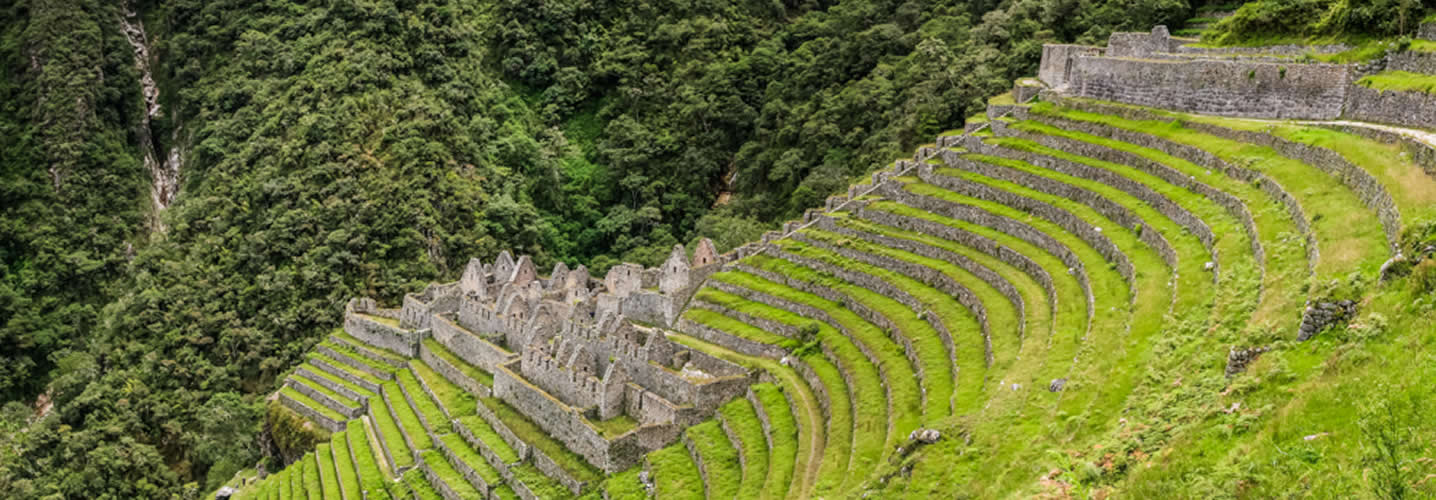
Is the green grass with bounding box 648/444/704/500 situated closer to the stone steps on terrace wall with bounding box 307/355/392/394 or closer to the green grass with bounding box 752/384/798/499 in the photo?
the green grass with bounding box 752/384/798/499

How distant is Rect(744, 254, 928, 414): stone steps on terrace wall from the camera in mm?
22703

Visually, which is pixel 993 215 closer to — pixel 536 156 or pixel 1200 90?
pixel 1200 90

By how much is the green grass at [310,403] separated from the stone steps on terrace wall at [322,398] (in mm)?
116

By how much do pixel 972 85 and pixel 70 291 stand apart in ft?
206

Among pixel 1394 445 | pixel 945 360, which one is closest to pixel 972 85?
pixel 945 360

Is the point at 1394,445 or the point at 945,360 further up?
the point at 1394,445

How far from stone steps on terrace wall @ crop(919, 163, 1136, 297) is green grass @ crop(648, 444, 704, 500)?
997 cm

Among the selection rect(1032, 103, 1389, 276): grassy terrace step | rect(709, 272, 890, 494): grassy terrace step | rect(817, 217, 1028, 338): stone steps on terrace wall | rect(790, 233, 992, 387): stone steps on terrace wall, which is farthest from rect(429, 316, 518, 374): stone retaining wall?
rect(1032, 103, 1389, 276): grassy terrace step

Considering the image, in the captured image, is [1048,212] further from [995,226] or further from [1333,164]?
[1333,164]

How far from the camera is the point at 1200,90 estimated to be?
28453mm

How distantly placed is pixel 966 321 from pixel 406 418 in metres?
19.2

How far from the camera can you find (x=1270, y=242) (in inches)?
695

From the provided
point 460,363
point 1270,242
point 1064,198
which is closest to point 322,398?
point 460,363

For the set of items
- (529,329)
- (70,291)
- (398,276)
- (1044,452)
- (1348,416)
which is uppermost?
(1348,416)
